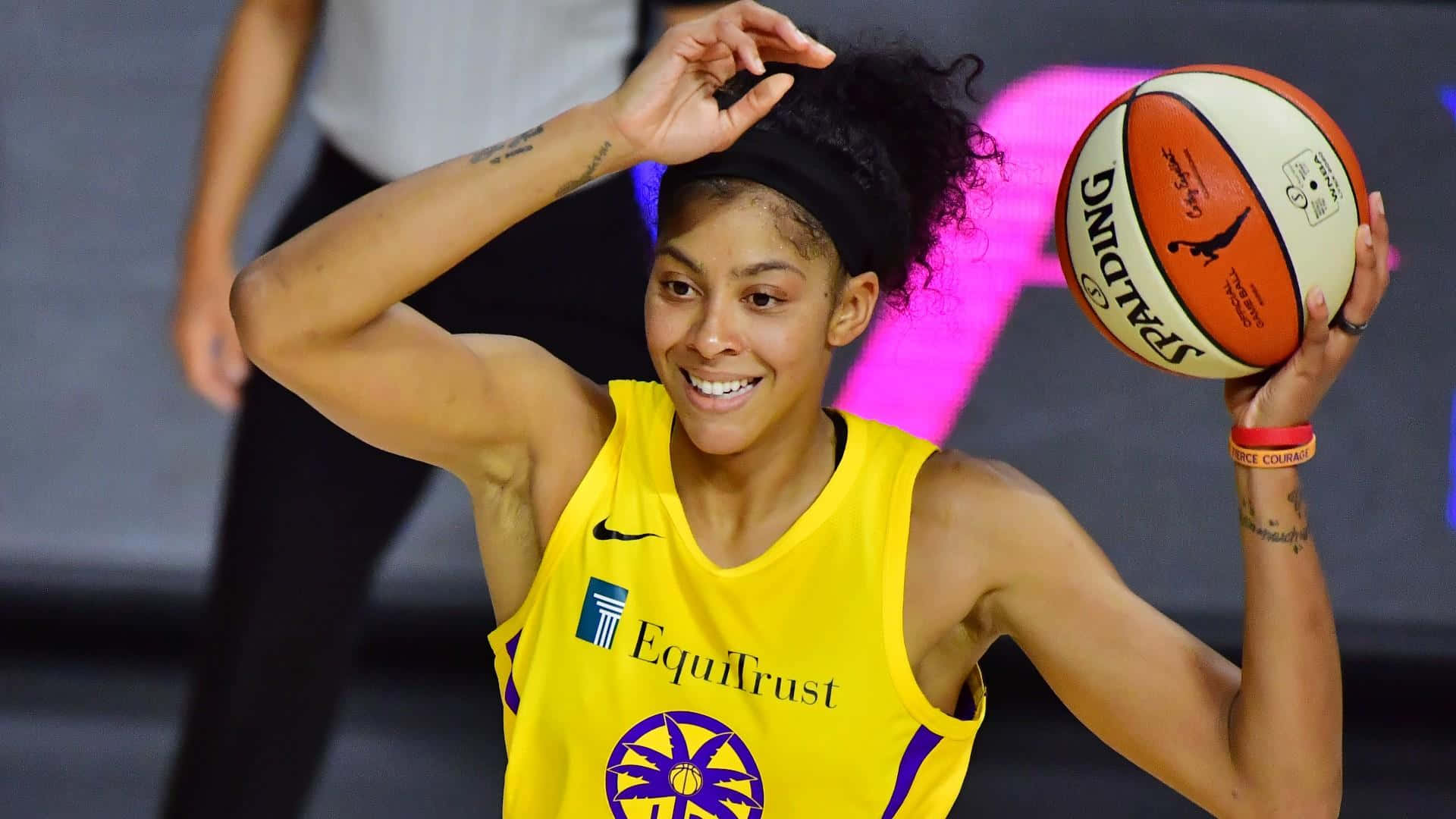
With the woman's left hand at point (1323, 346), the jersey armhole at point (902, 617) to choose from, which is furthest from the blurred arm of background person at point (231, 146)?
the woman's left hand at point (1323, 346)

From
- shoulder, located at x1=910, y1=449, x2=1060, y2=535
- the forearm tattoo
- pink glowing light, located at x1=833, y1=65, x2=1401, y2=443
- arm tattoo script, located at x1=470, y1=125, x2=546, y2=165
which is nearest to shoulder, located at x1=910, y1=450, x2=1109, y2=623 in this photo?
shoulder, located at x1=910, y1=449, x2=1060, y2=535

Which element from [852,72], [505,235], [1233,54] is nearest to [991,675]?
→ [1233,54]

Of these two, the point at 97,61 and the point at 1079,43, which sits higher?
the point at 1079,43

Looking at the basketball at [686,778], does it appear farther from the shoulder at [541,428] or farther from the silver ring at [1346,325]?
the silver ring at [1346,325]

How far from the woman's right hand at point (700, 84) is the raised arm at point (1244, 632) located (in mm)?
451

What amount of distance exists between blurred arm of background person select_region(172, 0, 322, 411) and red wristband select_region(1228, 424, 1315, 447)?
1.40 metres

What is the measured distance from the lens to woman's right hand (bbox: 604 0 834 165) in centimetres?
155

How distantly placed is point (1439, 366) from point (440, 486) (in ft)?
6.61

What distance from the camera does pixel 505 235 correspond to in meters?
2.21

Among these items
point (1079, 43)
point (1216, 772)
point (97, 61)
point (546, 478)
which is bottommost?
point (1216, 772)

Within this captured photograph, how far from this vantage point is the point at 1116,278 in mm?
1716

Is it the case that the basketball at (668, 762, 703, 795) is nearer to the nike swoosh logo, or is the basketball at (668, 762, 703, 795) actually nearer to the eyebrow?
the nike swoosh logo

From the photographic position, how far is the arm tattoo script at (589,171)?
158cm

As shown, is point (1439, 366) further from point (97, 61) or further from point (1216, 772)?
point (97, 61)
